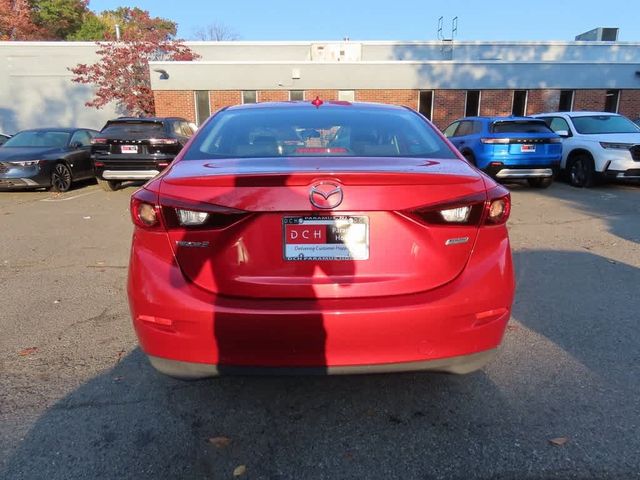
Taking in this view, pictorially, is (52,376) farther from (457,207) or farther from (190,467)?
(457,207)

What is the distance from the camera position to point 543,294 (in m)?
4.36

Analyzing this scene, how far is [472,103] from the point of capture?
22.2 m

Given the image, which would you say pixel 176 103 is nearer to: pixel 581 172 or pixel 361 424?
pixel 581 172

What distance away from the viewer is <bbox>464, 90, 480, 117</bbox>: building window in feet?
72.3

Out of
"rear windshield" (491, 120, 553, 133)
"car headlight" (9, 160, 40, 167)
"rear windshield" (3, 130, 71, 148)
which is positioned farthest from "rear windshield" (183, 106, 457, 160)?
"rear windshield" (3, 130, 71, 148)

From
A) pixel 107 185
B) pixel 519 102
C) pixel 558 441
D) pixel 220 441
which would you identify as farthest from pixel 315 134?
pixel 519 102

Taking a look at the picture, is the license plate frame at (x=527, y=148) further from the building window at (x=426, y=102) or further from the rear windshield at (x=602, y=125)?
the building window at (x=426, y=102)

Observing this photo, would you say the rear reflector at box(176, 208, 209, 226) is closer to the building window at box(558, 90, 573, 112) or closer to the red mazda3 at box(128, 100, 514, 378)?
the red mazda3 at box(128, 100, 514, 378)

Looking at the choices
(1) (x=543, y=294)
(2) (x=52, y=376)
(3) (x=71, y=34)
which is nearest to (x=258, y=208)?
(2) (x=52, y=376)

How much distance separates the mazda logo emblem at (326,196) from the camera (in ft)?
6.75

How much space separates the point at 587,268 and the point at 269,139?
3901 millimetres

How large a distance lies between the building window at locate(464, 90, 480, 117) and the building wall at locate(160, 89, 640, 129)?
17 cm

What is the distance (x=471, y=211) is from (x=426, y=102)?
69.7 feet

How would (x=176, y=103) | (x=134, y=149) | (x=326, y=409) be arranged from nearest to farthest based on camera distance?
(x=326, y=409), (x=134, y=149), (x=176, y=103)
